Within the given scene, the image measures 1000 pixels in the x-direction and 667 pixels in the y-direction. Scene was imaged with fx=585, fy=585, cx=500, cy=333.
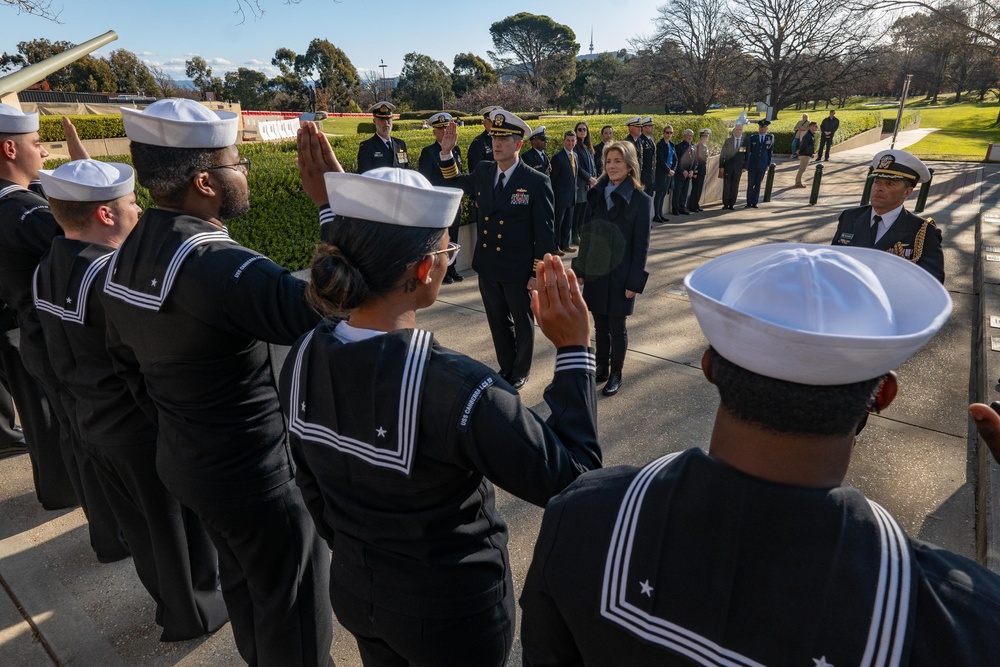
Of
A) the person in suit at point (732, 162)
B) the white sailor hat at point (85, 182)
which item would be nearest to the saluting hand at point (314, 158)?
the white sailor hat at point (85, 182)

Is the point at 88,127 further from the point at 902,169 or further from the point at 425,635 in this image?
the point at 425,635

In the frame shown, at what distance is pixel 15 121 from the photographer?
10.8ft

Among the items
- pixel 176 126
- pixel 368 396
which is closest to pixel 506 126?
pixel 176 126

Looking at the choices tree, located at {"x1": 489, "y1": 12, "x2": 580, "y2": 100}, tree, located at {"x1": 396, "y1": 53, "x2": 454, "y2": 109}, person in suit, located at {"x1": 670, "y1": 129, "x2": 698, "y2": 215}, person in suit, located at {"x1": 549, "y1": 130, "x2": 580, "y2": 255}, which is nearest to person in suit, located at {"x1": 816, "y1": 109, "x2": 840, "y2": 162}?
person in suit, located at {"x1": 670, "y1": 129, "x2": 698, "y2": 215}

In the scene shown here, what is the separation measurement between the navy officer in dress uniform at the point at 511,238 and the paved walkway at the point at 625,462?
1.58 feet

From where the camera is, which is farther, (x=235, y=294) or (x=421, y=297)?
(x=235, y=294)

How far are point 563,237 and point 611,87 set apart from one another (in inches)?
1717

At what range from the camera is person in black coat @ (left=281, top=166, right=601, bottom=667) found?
1.40 meters

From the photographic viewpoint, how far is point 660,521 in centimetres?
92

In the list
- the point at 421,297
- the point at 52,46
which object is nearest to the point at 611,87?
the point at 52,46

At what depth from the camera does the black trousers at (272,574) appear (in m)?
2.12

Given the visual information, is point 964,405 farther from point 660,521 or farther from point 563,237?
point 563,237

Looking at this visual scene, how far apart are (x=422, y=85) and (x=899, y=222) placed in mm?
46822

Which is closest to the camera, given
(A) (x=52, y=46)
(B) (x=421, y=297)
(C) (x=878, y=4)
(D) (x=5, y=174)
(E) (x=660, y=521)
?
(E) (x=660, y=521)
